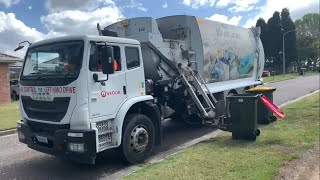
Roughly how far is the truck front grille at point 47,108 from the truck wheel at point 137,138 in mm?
1258

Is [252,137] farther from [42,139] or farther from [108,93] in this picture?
[42,139]

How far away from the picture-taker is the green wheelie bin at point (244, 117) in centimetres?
848

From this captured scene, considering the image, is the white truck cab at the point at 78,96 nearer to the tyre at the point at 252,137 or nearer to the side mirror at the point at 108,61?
the side mirror at the point at 108,61

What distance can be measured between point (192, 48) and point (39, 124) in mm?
4974

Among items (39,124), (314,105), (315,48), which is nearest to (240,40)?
(314,105)

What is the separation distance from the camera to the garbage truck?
20.2 feet

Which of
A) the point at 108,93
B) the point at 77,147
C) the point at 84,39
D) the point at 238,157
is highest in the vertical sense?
the point at 84,39

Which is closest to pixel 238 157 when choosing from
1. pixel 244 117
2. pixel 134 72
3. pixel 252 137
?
pixel 252 137

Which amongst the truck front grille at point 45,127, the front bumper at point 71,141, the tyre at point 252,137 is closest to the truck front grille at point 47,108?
the truck front grille at point 45,127

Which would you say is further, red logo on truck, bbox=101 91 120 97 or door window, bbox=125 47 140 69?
door window, bbox=125 47 140 69

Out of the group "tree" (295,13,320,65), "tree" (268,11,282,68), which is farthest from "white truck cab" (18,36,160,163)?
"tree" (295,13,320,65)

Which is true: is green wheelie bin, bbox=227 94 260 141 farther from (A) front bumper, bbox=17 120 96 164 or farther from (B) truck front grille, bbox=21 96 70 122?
(B) truck front grille, bbox=21 96 70 122

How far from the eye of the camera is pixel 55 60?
6.54 metres

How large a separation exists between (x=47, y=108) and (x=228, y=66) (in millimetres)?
6960
